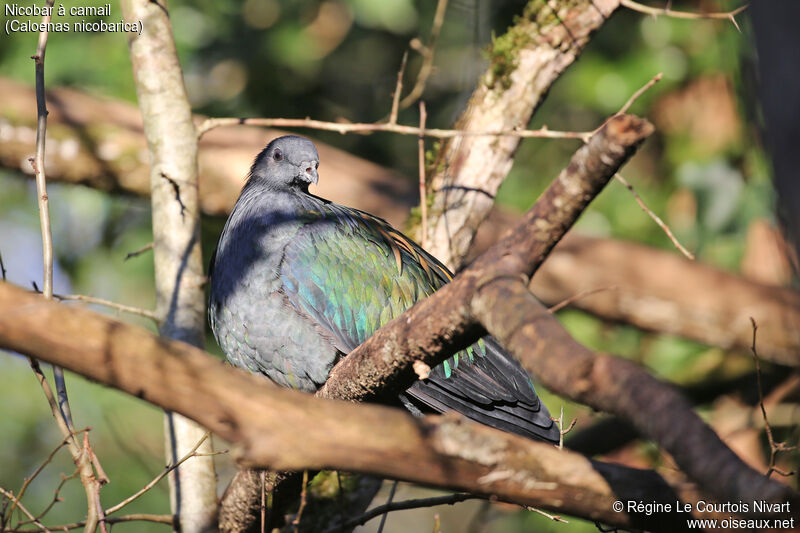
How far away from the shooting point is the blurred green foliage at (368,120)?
6.96 metres

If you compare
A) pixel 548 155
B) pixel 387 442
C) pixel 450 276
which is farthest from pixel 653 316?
pixel 387 442

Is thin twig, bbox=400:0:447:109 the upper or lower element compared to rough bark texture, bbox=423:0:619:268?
upper

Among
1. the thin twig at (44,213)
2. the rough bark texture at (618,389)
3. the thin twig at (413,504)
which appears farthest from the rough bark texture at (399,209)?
the rough bark texture at (618,389)

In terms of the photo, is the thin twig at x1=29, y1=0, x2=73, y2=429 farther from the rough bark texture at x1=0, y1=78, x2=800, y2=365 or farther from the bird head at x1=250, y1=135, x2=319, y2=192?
the rough bark texture at x1=0, y1=78, x2=800, y2=365

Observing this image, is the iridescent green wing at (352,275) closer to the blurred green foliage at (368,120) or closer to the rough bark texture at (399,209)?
the rough bark texture at (399,209)

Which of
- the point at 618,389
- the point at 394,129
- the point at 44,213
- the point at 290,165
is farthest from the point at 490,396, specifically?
the point at 44,213

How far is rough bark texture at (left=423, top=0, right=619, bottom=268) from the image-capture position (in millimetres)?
4590

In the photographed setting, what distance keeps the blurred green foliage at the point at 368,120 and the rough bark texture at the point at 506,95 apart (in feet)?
6.76

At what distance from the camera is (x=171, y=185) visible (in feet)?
13.9

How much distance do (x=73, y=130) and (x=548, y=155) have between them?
458 centimetres

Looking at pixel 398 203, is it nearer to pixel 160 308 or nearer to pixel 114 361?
pixel 160 308

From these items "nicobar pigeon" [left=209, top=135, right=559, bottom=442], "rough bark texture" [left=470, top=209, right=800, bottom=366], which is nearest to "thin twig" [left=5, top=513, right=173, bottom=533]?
"nicobar pigeon" [left=209, top=135, right=559, bottom=442]

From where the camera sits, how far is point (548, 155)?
8.49 metres

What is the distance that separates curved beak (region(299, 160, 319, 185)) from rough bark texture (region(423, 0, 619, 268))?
2.26ft
